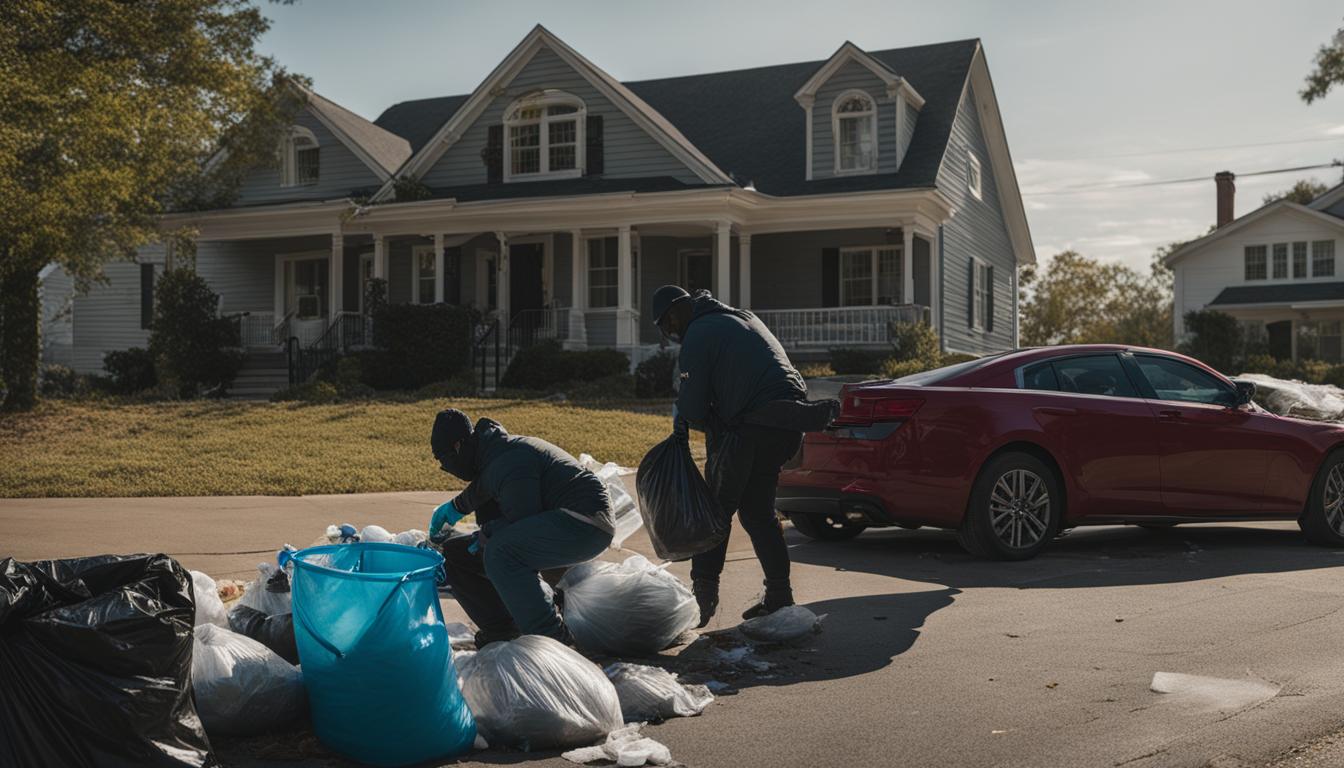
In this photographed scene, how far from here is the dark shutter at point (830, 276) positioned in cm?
2673

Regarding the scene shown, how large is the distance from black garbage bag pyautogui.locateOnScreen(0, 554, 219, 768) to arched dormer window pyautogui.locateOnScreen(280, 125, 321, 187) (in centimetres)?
2682

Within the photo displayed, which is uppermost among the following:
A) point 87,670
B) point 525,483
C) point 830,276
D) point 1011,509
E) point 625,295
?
point 830,276

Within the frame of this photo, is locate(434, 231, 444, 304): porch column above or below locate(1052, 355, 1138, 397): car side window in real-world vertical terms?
above

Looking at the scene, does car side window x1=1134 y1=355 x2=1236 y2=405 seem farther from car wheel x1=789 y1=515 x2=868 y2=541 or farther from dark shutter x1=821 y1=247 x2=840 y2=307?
dark shutter x1=821 y1=247 x2=840 y2=307

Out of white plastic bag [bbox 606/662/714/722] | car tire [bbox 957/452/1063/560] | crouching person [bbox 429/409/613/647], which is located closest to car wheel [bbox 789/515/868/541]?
car tire [bbox 957/452/1063/560]

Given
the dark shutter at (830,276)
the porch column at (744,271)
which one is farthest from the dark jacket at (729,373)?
the dark shutter at (830,276)

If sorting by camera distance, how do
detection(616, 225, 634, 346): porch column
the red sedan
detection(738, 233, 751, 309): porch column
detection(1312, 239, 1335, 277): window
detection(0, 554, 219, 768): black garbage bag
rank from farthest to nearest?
detection(1312, 239, 1335, 277): window → detection(738, 233, 751, 309): porch column → detection(616, 225, 634, 346): porch column → the red sedan → detection(0, 554, 219, 768): black garbage bag

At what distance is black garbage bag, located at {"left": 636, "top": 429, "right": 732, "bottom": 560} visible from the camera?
6184 mm

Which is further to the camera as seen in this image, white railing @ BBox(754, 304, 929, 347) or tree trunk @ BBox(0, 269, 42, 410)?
white railing @ BBox(754, 304, 929, 347)

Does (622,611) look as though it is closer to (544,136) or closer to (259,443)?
(259,443)

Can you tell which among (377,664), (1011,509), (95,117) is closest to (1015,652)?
(1011,509)

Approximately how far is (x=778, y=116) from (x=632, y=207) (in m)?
6.08

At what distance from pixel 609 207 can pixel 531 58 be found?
4574mm

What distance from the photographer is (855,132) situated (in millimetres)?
26469
